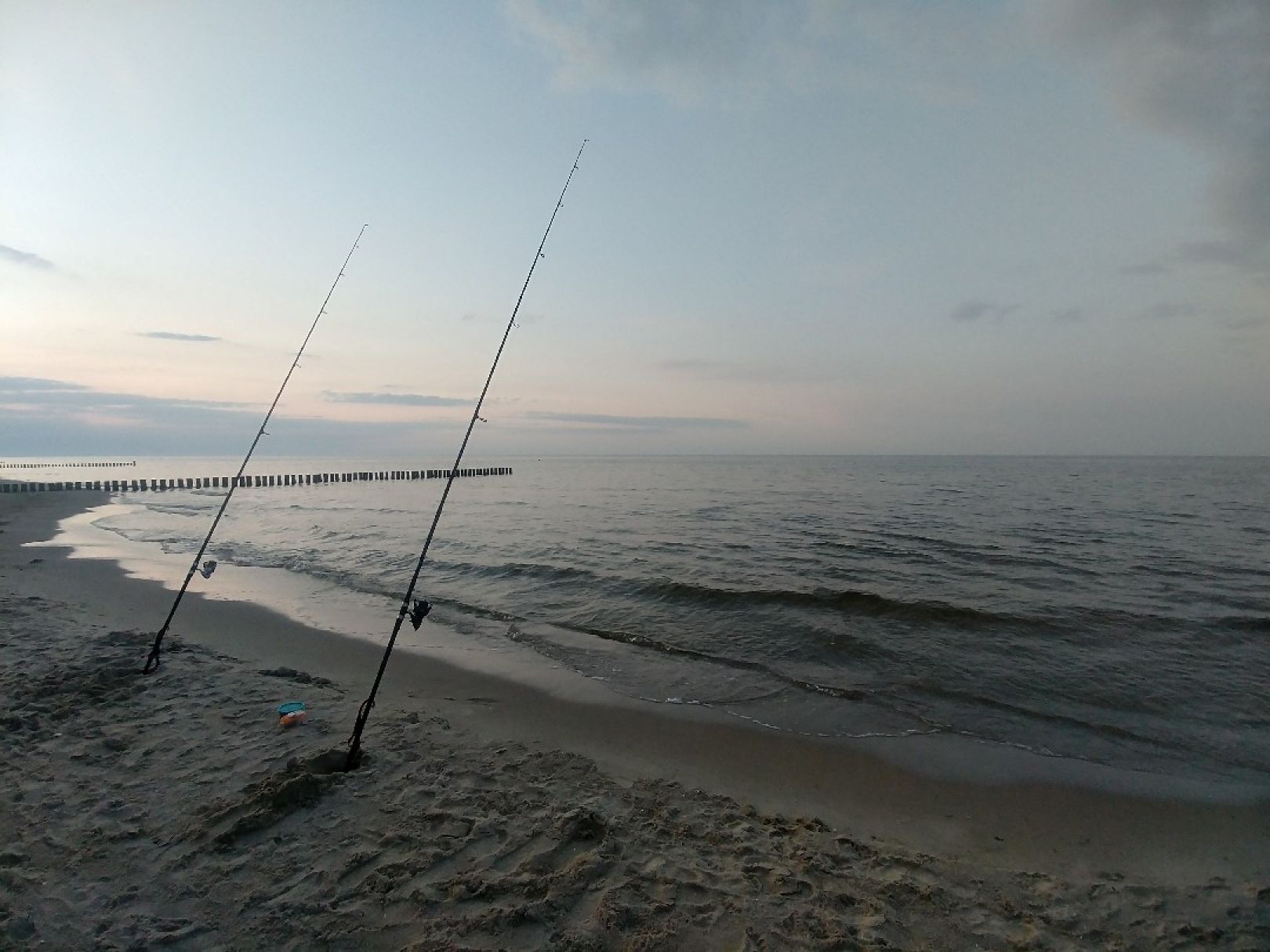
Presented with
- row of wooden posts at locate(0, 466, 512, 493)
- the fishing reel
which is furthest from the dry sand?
row of wooden posts at locate(0, 466, 512, 493)

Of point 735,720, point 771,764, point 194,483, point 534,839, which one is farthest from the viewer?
point 194,483

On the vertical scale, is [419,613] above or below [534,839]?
above

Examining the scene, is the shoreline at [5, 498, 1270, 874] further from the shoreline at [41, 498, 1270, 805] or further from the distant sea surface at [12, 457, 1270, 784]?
the distant sea surface at [12, 457, 1270, 784]

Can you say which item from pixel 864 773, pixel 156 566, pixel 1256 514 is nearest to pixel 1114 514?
pixel 1256 514

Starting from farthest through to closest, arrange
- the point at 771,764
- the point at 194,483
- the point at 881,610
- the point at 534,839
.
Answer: the point at 194,483 → the point at 881,610 → the point at 771,764 → the point at 534,839

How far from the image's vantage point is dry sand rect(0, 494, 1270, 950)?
3.21 meters

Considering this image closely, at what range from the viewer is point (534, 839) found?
396 cm

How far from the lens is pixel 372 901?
3287mm

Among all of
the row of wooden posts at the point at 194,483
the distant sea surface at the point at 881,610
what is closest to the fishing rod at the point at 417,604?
the distant sea surface at the point at 881,610

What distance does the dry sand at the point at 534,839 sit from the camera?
321cm

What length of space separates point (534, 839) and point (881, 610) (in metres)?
9.16

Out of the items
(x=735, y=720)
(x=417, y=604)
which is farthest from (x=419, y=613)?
(x=735, y=720)

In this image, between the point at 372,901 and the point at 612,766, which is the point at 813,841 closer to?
the point at 612,766

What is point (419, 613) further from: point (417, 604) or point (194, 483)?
point (194, 483)
